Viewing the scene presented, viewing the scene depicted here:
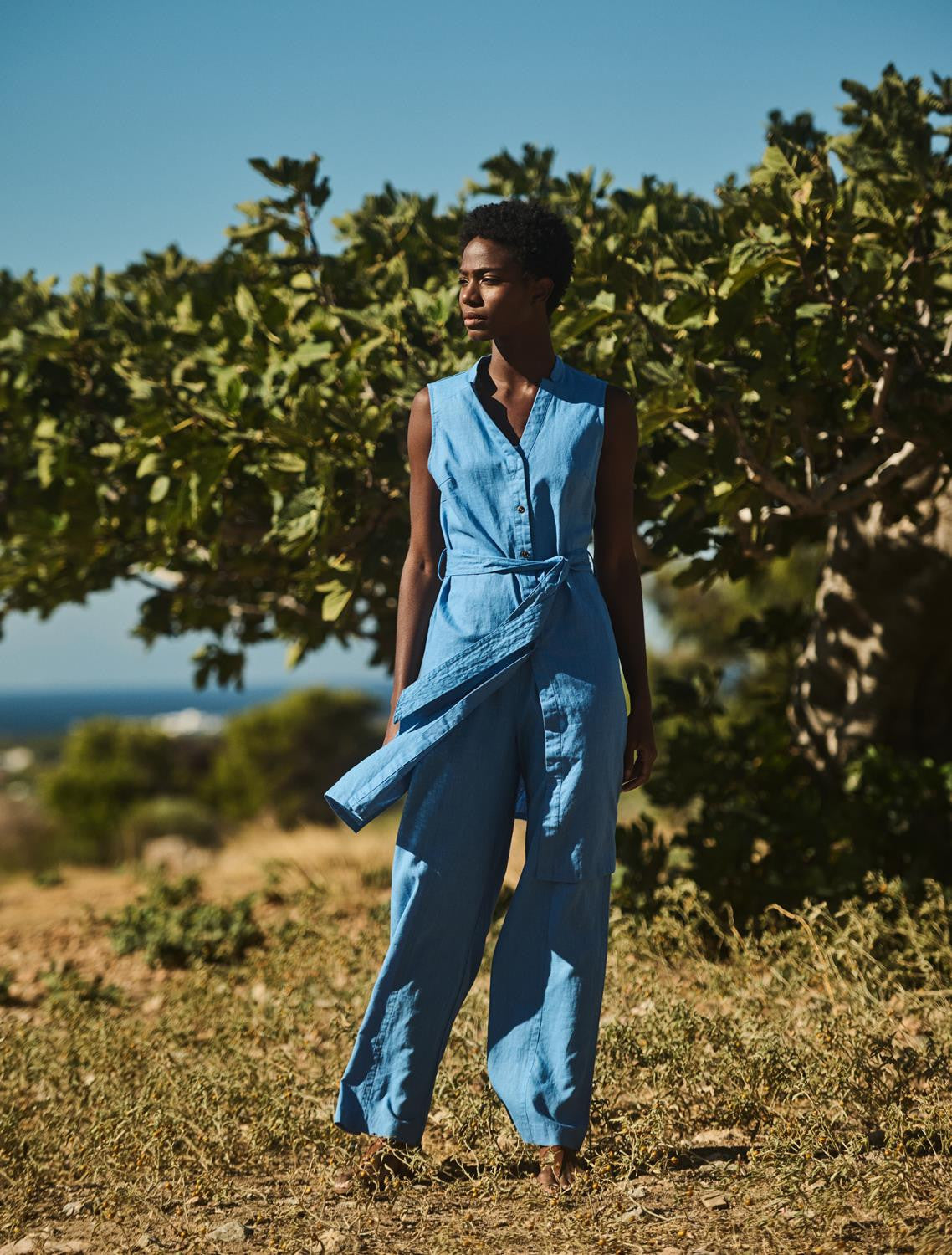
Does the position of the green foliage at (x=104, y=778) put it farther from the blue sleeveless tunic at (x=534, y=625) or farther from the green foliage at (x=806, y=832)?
the blue sleeveless tunic at (x=534, y=625)

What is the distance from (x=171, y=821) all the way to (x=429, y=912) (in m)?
14.9

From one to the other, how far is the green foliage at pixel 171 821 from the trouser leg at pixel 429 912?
13.9 metres

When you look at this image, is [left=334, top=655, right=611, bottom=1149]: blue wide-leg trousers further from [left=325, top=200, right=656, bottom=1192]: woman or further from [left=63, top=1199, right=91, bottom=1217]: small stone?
[left=63, top=1199, right=91, bottom=1217]: small stone

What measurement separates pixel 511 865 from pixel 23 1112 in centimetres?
345

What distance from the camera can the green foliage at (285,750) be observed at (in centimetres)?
1911

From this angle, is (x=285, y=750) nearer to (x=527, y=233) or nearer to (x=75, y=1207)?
(x=75, y=1207)

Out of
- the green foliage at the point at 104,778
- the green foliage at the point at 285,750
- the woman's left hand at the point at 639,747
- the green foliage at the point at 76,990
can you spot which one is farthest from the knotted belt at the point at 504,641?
the green foliage at the point at 285,750

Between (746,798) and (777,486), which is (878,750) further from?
(777,486)

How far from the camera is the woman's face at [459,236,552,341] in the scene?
250 cm

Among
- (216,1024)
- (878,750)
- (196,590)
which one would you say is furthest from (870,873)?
(196,590)

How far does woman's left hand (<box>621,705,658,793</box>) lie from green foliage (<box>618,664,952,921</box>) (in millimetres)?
1689

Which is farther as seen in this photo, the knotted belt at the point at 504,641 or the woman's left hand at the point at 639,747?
the woman's left hand at the point at 639,747

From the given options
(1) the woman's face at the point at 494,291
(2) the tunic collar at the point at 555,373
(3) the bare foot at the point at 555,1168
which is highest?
(1) the woman's face at the point at 494,291

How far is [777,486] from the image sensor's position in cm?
348
